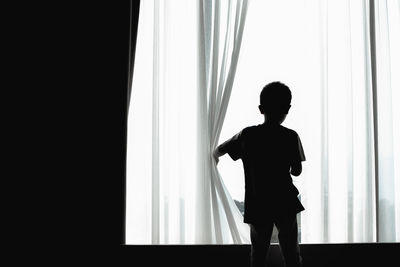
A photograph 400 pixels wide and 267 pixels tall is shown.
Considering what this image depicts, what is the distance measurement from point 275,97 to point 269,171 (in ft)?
0.98

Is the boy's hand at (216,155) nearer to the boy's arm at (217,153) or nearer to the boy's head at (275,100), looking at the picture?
the boy's arm at (217,153)

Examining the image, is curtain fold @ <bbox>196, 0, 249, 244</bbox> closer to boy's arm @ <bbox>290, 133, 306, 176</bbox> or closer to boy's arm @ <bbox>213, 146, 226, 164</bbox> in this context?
boy's arm @ <bbox>213, 146, 226, 164</bbox>

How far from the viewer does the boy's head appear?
164 cm

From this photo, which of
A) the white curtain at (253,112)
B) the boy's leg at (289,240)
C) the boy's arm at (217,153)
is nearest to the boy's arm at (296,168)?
the boy's leg at (289,240)

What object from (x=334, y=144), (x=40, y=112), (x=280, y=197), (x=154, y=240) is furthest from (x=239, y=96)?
(x=40, y=112)

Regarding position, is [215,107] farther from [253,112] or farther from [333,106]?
[333,106]

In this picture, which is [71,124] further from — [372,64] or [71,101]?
[372,64]

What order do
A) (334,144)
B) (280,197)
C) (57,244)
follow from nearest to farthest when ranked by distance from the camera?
1. (280,197)
2. (57,244)
3. (334,144)

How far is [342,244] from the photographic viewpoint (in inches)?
83.0

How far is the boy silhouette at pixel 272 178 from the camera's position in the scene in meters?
1.60

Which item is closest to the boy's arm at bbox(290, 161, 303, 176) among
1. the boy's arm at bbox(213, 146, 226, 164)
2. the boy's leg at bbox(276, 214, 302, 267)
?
the boy's leg at bbox(276, 214, 302, 267)

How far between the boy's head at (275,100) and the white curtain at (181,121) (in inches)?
18.4

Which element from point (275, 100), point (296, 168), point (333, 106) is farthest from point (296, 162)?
point (333, 106)

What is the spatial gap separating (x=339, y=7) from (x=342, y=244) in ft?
4.16
